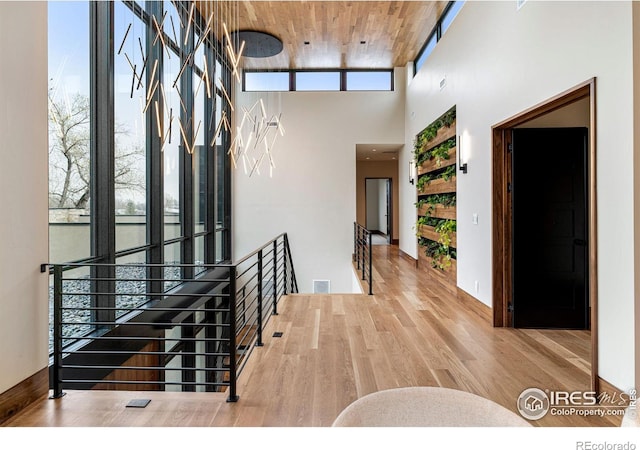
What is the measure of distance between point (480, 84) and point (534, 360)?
2913mm

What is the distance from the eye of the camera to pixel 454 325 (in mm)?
4035

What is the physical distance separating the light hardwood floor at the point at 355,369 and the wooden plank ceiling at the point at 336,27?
4.39 m

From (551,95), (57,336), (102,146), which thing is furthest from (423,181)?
(57,336)

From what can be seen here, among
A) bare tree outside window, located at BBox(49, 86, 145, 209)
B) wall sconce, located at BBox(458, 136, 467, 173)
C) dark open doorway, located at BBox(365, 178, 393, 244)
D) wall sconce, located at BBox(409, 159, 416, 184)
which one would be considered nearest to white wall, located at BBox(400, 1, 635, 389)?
wall sconce, located at BBox(458, 136, 467, 173)

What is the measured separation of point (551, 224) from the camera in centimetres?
385

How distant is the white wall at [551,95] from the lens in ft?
7.34

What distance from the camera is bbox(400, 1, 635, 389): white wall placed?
2.24 metres

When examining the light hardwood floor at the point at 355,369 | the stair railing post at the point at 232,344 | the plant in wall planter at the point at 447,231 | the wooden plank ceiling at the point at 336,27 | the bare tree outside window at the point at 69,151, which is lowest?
the light hardwood floor at the point at 355,369

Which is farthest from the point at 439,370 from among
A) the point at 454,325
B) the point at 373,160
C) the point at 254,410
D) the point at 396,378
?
the point at 373,160

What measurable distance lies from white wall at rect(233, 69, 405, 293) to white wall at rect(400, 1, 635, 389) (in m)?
2.78

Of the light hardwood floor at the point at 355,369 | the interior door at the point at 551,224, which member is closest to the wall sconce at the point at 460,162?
the interior door at the point at 551,224

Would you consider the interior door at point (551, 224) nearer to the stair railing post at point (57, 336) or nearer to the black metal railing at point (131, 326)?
the black metal railing at point (131, 326)

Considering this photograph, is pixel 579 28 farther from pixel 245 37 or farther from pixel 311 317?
pixel 245 37

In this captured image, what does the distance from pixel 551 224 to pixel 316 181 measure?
208 inches
